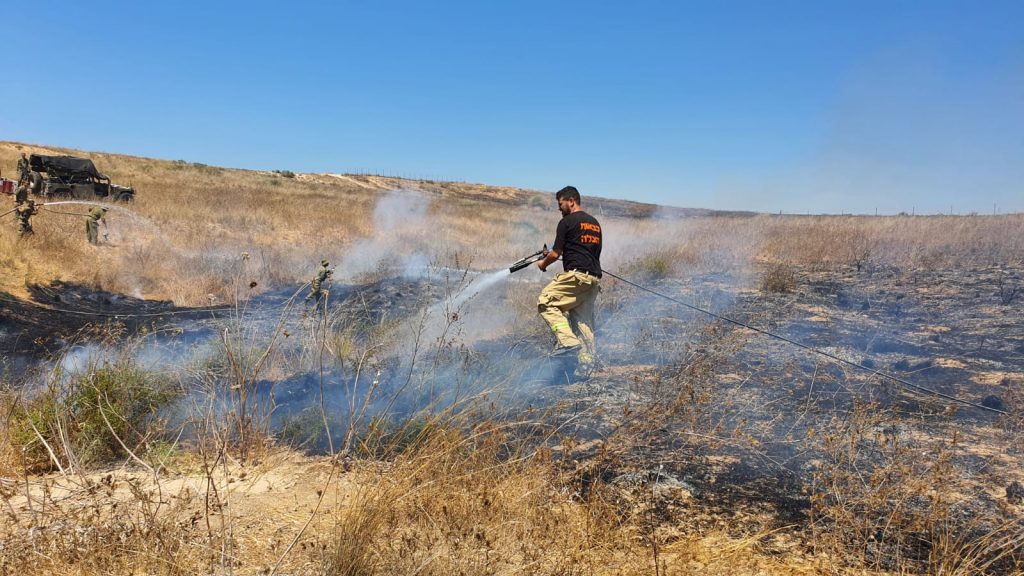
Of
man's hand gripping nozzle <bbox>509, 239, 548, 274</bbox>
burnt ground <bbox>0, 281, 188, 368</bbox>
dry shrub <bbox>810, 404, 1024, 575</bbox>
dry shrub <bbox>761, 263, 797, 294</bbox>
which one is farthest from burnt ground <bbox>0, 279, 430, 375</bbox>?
dry shrub <bbox>761, 263, 797, 294</bbox>

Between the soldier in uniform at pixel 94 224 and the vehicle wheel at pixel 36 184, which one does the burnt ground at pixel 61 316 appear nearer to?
the soldier in uniform at pixel 94 224

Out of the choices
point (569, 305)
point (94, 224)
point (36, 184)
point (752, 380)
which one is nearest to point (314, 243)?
point (94, 224)

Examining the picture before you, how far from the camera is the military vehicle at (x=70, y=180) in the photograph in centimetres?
1658

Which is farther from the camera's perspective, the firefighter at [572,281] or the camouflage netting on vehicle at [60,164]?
Result: the camouflage netting on vehicle at [60,164]

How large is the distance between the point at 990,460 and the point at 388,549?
3489 mm

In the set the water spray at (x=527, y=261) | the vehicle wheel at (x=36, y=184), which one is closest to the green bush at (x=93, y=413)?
the water spray at (x=527, y=261)

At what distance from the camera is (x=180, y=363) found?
204 inches

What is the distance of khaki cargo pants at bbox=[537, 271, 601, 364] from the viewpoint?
5531 millimetres

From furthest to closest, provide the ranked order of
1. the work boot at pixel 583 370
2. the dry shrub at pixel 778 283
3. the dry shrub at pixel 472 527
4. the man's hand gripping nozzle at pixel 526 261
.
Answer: the dry shrub at pixel 778 283 → the man's hand gripping nozzle at pixel 526 261 → the work boot at pixel 583 370 → the dry shrub at pixel 472 527

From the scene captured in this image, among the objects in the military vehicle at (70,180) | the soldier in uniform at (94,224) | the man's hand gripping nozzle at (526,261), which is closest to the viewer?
the man's hand gripping nozzle at (526,261)

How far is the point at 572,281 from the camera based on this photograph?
5.58m

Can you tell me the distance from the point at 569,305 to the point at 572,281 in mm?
241

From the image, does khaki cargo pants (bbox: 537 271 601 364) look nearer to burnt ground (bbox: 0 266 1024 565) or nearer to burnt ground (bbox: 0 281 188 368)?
burnt ground (bbox: 0 266 1024 565)

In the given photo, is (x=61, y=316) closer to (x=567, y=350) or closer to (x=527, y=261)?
(x=527, y=261)
